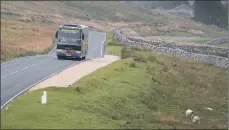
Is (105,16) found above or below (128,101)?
above

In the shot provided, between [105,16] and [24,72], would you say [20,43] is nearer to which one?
[24,72]

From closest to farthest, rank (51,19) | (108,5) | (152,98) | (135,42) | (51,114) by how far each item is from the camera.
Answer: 1. (51,114)
2. (152,98)
3. (135,42)
4. (51,19)
5. (108,5)

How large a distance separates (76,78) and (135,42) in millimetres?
49367

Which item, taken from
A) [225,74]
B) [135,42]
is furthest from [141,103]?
[135,42]

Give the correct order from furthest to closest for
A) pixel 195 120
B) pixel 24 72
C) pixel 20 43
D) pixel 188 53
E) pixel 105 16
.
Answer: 1. pixel 105 16
2. pixel 188 53
3. pixel 20 43
4. pixel 24 72
5. pixel 195 120

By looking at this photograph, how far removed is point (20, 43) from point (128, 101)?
1579 inches

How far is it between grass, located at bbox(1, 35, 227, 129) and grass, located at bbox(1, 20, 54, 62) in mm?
14646

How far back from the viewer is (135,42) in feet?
307

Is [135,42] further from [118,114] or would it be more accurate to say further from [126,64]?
[118,114]

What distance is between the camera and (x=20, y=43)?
74750 millimetres

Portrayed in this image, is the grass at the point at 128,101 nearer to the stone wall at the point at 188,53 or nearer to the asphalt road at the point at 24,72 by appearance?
the asphalt road at the point at 24,72

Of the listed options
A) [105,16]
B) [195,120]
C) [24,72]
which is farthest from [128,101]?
[105,16]

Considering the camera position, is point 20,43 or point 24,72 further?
point 20,43

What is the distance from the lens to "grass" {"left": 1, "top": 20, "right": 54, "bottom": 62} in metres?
64.3
